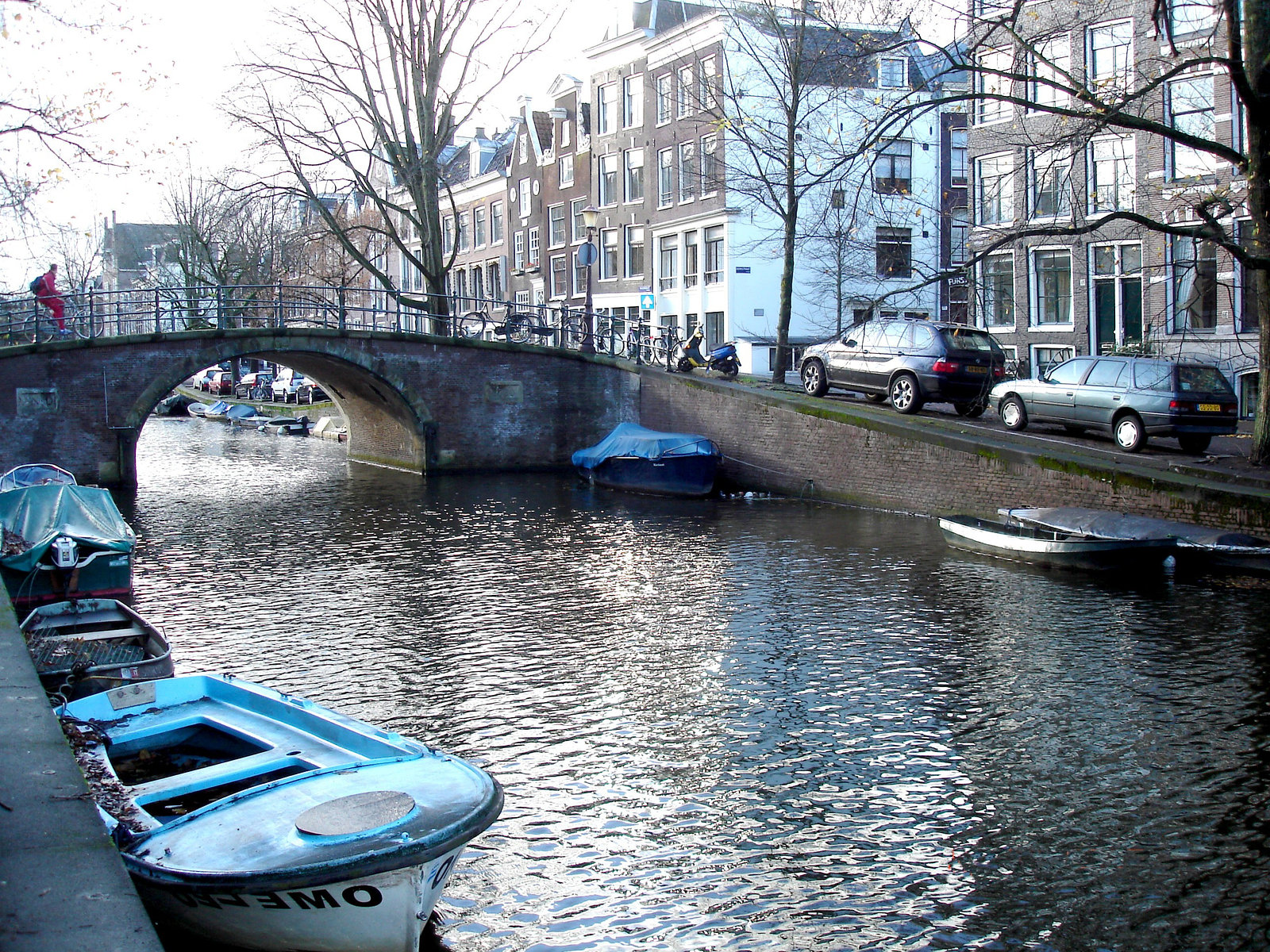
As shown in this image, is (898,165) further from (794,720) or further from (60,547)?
(794,720)

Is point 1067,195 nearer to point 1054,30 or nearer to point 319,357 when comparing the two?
point 1054,30

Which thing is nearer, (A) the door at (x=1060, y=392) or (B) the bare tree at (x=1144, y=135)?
(B) the bare tree at (x=1144, y=135)

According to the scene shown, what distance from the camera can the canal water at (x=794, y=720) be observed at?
20.0ft

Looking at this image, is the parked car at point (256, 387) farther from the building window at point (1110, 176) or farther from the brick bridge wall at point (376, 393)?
the building window at point (1110, 176)

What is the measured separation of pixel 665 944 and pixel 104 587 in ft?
31.4

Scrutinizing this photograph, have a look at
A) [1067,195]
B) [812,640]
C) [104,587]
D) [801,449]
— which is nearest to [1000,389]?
[801,449]

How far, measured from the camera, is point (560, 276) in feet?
159

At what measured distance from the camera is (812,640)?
11594 millimetres

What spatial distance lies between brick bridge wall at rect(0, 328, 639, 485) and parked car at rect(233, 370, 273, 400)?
23580 mm

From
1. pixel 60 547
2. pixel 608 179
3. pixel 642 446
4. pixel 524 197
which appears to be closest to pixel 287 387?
pixel 524 197

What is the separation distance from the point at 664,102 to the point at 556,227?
32.4 ft

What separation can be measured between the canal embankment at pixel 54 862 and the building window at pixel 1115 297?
25882 millimetres

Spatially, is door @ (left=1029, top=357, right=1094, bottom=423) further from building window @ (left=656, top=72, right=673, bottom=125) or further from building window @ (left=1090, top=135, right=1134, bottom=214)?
building window @ (left=656, top=72, right=673, bottom=125)

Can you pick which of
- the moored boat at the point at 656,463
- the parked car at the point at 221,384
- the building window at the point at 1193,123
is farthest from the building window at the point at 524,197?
the building window at the point at 1193,123
